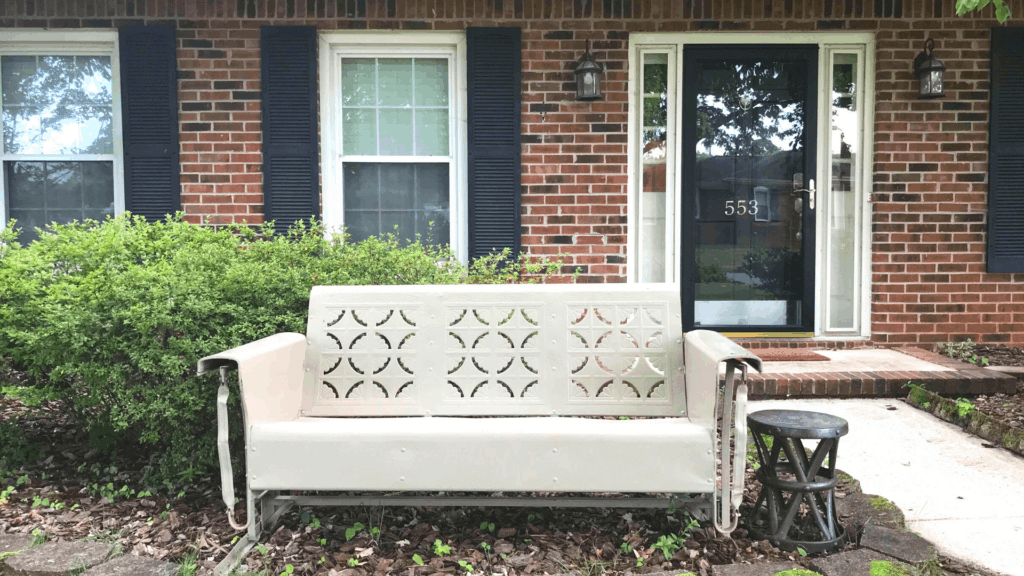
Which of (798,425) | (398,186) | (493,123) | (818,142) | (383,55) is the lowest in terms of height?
(798,425)

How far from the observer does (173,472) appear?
8.29 feet

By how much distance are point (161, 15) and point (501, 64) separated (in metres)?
Result: 2.30

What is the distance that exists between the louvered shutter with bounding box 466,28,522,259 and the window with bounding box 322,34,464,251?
183mm

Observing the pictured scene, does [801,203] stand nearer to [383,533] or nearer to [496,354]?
[496,354]

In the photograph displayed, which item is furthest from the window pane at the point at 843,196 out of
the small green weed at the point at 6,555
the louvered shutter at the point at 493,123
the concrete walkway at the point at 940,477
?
the small green weed at the point at 6,555

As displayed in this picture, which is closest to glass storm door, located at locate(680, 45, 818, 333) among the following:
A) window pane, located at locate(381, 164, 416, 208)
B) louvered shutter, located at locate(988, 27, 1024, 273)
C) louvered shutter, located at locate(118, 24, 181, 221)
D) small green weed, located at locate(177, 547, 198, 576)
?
louvered shutter, located at locate(988, 27, 1024, 273)

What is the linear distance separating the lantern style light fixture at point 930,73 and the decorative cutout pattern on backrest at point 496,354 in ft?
12.3

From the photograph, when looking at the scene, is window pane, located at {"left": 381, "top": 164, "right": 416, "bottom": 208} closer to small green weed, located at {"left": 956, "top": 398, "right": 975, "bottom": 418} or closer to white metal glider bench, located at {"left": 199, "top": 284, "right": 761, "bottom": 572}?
white metal glider bench, located at {"left": 199, "top": 284, "right": 761, "bottom": 572}

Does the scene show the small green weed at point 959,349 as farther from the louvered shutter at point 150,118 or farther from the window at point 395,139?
the louvered shutter at point 150,118

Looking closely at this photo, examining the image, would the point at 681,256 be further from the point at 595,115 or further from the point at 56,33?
the point at 56,33

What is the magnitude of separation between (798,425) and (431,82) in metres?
3.68

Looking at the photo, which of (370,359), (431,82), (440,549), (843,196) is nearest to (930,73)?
(843,196)

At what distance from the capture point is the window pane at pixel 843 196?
499 cm

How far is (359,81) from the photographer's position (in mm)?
4934
